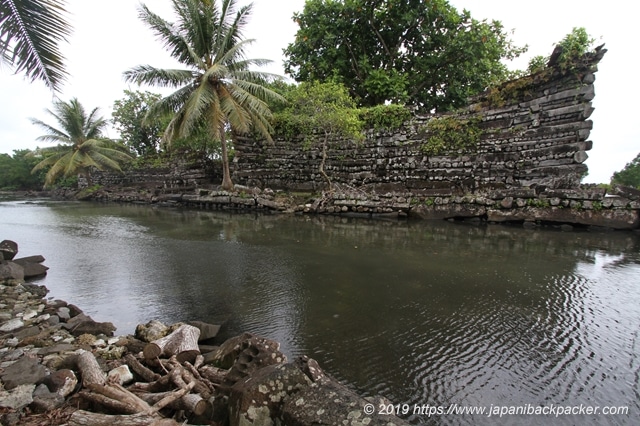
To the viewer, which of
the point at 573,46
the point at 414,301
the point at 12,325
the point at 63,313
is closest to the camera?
the point at 12,325

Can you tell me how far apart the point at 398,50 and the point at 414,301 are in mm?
18352

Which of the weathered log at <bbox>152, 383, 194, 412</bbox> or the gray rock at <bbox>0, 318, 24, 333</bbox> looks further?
the gray rock at <bbox>0, 318, 24, 333</bbox>

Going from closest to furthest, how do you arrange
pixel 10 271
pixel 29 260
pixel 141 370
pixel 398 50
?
1. pixel 141 370
2. pixel 10 271
3. pixel 29 260
4. pixel 398 50

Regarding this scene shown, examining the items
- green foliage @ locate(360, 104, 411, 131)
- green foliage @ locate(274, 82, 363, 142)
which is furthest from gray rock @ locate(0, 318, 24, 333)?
green foliage @ locate(360, 104, 411, 131)

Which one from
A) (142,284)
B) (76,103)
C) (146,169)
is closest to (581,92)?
(142,284)

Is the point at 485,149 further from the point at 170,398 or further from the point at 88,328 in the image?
the point at 170,398

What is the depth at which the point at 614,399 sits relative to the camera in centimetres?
245

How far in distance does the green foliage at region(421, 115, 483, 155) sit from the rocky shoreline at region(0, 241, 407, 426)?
1216cm

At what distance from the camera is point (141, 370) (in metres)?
2.52

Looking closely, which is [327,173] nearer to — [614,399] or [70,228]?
[70,228]

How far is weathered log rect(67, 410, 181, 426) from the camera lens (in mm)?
1835

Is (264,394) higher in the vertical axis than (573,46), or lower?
lower

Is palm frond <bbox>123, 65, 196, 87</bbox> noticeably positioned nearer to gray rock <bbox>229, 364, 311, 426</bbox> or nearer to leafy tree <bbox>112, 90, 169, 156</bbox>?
leafy tree <bbox>112, 90, 169, 156</bbox>

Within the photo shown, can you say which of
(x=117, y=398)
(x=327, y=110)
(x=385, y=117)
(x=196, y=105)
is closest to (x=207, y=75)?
(x=196, y=105)
